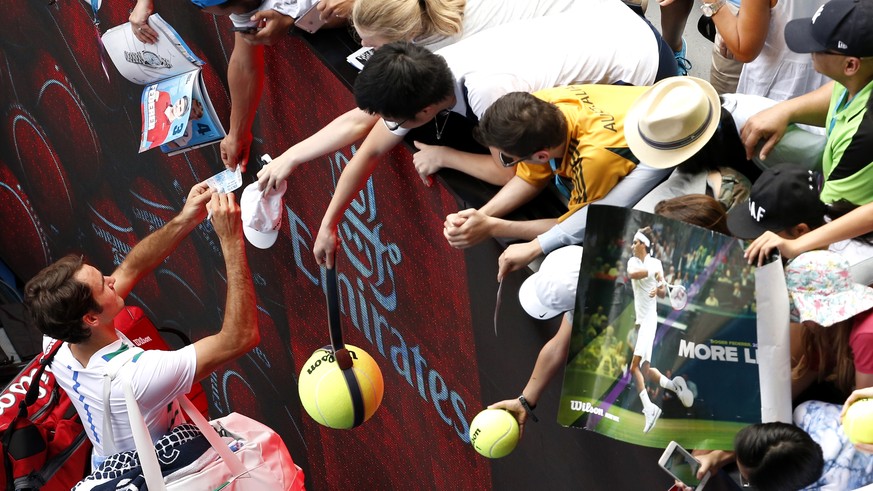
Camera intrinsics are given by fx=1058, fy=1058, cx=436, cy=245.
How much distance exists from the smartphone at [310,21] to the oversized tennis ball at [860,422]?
251 centimetres

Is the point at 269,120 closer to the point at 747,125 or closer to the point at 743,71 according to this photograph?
the point at 743,71

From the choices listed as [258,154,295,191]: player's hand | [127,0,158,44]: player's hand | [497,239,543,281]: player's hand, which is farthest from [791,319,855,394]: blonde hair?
[127,0,158,44]: player's hand

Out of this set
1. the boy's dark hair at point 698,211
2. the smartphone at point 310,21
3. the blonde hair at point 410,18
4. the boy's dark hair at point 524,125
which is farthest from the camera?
the smartphone at point 310,21

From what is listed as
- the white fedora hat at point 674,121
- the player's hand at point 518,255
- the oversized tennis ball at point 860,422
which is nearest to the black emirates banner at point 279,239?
the player's hand at point 518,255

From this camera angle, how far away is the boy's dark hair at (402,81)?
3094 millimetres

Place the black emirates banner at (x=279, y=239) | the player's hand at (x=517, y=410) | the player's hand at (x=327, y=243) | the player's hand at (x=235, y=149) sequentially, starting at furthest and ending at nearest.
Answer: the player's hand at (x=235, y=149)
the black emirates banner at (x=279, y=239)
the player's hand at (x=327, y=243)
the player's hand at (x=517, y=410)

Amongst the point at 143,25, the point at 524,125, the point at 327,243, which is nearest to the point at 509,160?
the point at 524,125

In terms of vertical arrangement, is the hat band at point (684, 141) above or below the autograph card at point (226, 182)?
above

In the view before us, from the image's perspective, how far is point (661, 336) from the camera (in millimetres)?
2512

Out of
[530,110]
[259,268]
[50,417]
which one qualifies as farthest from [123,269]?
[530,110]

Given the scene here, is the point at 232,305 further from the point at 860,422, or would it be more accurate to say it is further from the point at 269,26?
the point at 860,422

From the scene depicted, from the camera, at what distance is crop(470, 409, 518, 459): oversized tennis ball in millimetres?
3049

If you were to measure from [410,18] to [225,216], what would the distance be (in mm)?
958

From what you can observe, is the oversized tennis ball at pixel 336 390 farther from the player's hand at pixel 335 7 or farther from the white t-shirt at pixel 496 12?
the player's hand at pixel 335 7
